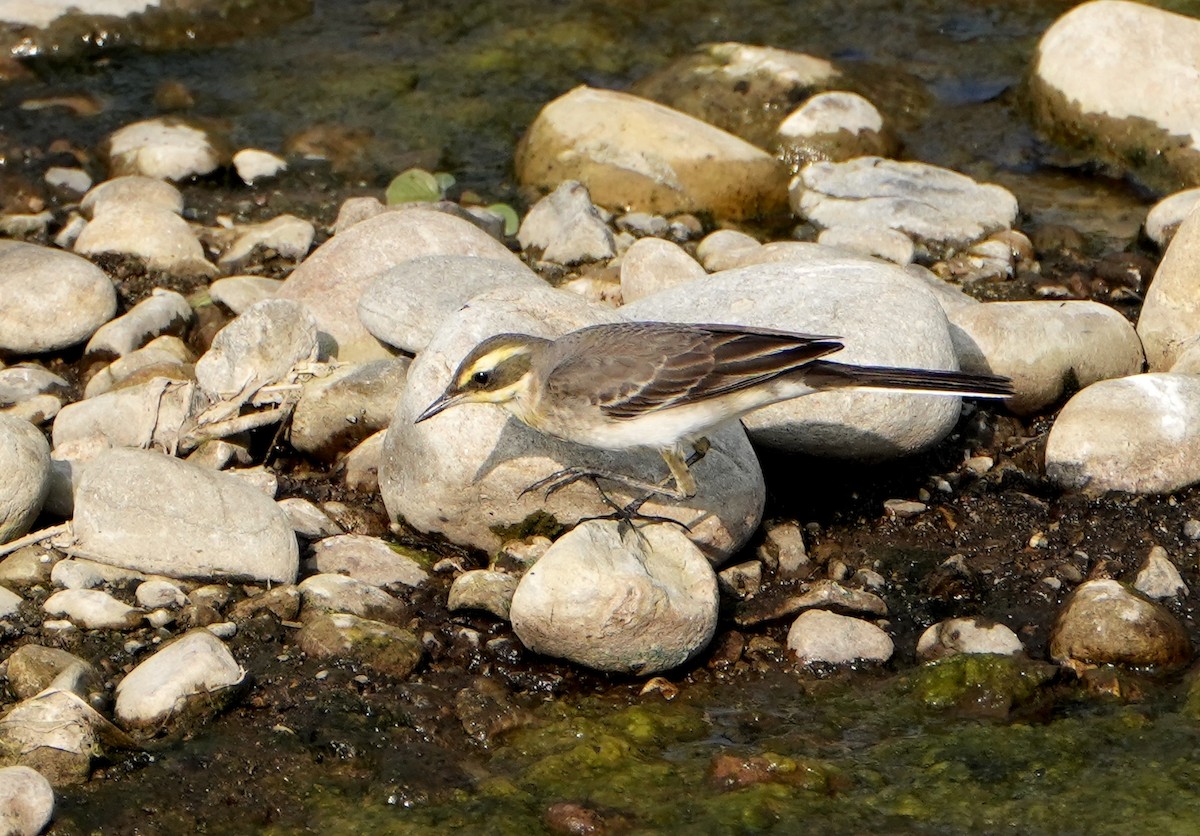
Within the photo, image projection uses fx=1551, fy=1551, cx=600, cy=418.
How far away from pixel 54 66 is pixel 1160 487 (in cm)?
1095

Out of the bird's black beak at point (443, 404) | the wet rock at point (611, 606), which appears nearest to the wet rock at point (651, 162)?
the bird's black beak at point (443, 404)

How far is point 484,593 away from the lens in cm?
764

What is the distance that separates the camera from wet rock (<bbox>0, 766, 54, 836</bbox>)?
5785 millimetres

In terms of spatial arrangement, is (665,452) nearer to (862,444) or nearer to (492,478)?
(492,478)

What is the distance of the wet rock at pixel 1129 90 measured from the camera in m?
12.9

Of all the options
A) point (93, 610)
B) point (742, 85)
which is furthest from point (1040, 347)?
point (93, 610)

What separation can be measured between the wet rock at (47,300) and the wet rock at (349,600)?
11.8ft

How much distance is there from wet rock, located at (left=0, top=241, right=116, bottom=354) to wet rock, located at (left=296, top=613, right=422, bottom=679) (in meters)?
4.05

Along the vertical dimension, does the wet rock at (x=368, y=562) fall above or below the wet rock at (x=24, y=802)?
below

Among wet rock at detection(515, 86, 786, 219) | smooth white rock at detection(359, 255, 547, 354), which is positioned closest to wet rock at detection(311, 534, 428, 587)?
smooth white rock at detection(359, 255, 547, 354)

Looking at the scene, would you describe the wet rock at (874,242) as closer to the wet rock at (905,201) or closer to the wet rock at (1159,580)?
the wet rock at (905,201)

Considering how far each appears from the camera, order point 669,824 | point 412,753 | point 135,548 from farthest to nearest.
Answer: point 135,548 → point 412,753 → point 669,824

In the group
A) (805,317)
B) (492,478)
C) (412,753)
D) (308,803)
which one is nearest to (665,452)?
(492,478)

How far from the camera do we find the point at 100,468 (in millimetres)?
7734
